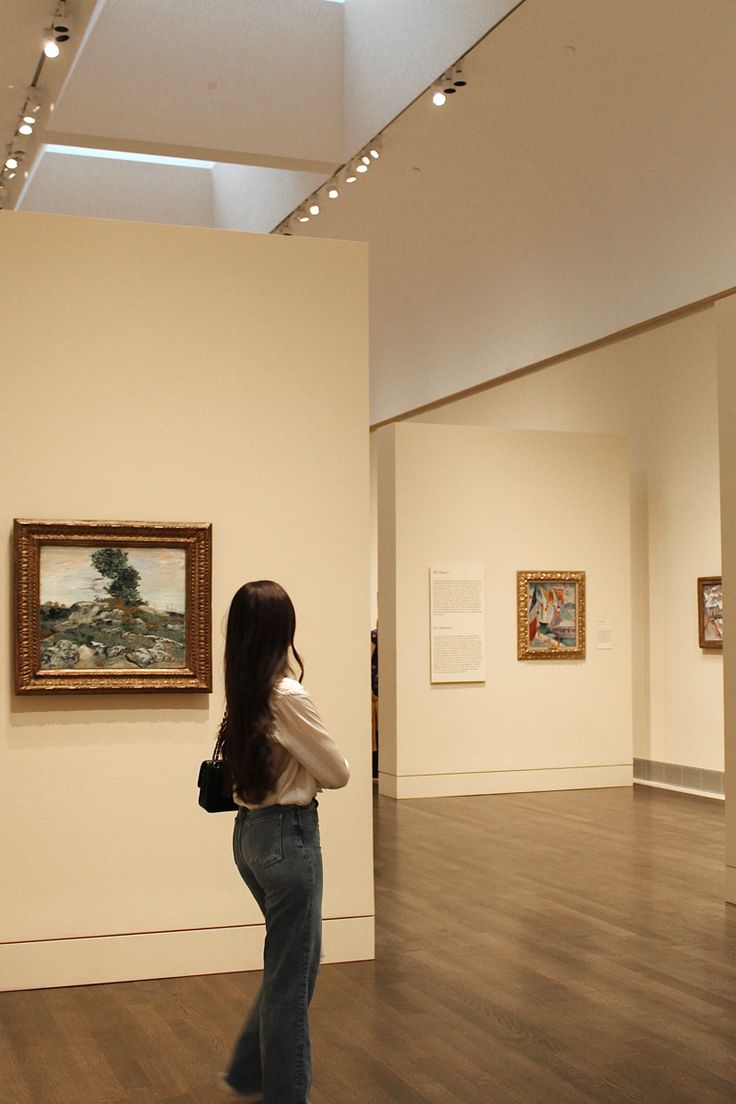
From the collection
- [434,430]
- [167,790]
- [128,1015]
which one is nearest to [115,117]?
[434,430]

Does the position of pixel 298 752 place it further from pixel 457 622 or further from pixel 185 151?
pixel 185 151


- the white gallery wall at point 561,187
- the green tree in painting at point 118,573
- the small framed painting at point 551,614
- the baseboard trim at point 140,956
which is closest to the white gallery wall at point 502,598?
the small framed painting at point 551,614

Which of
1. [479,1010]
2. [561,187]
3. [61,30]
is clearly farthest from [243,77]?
[479,1010]

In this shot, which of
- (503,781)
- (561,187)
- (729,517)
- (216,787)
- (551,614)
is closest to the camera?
(216,787)

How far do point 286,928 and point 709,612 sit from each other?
13.6 m

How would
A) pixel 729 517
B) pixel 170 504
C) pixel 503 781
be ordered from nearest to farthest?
1. pixel 170 504
2. pixel 729 517
3. pixel 503 781

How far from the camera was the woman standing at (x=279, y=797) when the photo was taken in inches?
210

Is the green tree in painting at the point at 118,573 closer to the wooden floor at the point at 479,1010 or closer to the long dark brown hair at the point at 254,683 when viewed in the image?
the wooden floor at the point at 479,1010

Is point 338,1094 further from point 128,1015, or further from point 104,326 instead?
point 104,326

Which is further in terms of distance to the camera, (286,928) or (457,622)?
(457,622)

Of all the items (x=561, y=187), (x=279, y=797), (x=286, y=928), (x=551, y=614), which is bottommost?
(x=286, y=928)

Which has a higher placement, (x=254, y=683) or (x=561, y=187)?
(x=561, y=187)

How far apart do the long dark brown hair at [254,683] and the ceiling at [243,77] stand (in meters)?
12.7

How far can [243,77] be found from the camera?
1828 cm
